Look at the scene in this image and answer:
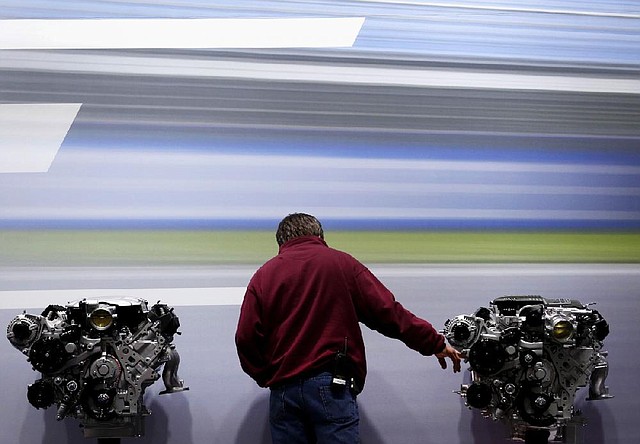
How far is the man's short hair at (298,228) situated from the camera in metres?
4.31

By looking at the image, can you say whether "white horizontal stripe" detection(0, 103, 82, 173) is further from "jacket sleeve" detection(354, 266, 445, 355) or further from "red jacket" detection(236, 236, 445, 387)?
"jacket sleeve" detection(354, 266, 445, 355)

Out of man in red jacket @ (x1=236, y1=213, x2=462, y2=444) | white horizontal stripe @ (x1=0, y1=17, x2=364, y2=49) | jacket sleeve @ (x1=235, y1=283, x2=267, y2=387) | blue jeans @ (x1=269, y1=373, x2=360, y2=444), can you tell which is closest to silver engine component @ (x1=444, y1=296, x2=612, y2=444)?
man in red jacket @ (x1=236, y1=213, x2=462, y2=444)

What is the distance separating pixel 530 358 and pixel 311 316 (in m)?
1.13

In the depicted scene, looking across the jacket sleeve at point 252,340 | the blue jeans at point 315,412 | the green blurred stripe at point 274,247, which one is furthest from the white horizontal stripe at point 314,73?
the blue jeans at point 315,412

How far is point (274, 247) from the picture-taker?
5.14 metres

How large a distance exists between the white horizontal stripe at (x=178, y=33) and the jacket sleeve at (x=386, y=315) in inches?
65.9

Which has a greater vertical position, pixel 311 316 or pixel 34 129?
pixel 34 129

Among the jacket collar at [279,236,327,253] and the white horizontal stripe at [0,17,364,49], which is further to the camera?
the white horizontal stripe at [0,17,364,49]

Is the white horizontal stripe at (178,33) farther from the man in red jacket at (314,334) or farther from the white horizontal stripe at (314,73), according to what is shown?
the man in red jacket at (314,334)

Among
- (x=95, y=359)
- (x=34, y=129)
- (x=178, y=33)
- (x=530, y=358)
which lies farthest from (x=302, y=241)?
(x=34, y=129)

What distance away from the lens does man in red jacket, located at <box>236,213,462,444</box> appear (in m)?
4.04

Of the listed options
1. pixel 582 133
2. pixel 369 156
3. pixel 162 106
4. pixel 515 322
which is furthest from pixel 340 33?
pixel 515 322

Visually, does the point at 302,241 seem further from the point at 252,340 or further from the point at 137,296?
the point at 137,296

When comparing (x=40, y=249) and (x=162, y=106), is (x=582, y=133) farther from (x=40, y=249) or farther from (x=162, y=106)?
(x=40, y=249)
